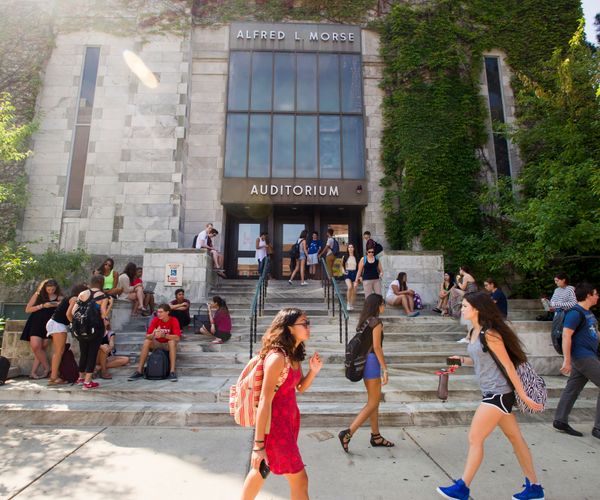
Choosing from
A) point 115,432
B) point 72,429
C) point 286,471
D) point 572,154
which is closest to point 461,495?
point 286,471

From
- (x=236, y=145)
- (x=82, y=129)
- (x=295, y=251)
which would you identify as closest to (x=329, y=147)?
(x=236, y=145)

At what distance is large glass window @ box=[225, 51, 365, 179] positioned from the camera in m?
15.3

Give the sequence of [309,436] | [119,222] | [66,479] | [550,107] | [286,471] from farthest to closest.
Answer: [119,222]
[550,107]
[309,436]
[66,479]
[286,471]

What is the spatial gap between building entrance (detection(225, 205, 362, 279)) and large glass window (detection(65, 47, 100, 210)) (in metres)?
5.85

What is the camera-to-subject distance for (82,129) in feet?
50.1

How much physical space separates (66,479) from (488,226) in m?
14.8

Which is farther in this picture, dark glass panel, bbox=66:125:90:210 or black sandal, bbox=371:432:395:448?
dark glass panel, bbox=66:125:90:210

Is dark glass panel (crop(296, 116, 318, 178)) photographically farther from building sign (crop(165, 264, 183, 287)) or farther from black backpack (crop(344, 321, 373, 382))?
black backpack (crop(344, 321, 373, 382))

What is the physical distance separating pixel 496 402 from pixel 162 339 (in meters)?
5.68

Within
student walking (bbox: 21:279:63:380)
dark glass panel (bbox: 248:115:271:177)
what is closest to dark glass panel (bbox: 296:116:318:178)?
dark glass panel (bbox: 248:115:271:177)

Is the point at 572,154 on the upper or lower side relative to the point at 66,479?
upper

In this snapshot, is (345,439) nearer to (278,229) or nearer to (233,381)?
(233,381)

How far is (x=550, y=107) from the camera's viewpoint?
1184 centimetres

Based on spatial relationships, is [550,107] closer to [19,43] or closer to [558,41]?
[558,41]
